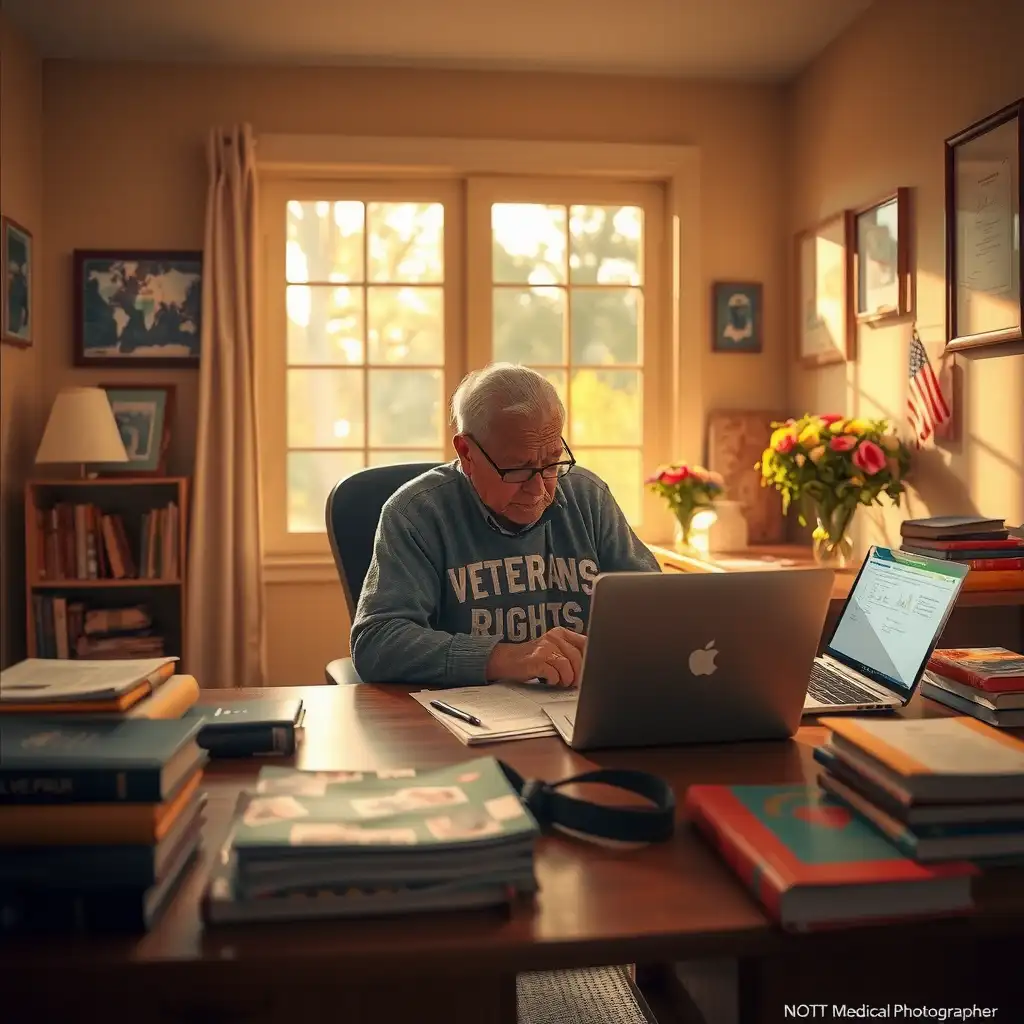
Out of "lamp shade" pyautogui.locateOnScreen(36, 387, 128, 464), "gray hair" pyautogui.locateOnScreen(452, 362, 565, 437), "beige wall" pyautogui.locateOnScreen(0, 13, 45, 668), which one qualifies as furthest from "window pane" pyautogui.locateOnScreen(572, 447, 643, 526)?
"gray hair" pyautogui.locateOnScreen(452, 362, 565, 437)

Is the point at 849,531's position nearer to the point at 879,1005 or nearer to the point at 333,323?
the point at 333,323

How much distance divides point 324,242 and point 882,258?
2093mm

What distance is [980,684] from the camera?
4.75 feet

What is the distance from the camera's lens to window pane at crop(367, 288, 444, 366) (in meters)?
4.14

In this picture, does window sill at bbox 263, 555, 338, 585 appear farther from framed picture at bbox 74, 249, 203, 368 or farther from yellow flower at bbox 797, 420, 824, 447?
yellow flower at bbox 797, 420, 824, 447

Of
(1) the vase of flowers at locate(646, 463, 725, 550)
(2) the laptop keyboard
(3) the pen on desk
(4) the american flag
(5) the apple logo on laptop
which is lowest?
(3) the pen on desk

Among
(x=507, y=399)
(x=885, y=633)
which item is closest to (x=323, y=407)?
(x=507, y=399)

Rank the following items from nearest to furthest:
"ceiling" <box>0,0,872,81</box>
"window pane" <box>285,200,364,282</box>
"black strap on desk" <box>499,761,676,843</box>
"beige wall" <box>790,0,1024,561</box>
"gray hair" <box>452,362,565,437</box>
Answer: "black strap on desk" <box>499,761,676,843</box>, "gray hair" <box>452,362,565,437</box>, "beige wall" <box>790,0,1024,561</box>, "ceiling" <box>0,0,872,81</box>, "window pane" <box>285,200,364,282</box>

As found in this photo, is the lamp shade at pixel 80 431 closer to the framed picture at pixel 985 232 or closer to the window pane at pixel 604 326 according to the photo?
the window pane at pixel 604 326

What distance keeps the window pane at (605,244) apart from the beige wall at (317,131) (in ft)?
0.90

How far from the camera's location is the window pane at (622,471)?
4.27 metres

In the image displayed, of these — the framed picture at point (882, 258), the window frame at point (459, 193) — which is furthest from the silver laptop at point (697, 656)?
the window frame at point (459, 193)

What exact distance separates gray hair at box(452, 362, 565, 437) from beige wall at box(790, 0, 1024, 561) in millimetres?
1390

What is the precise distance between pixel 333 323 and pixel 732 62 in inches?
72.1
